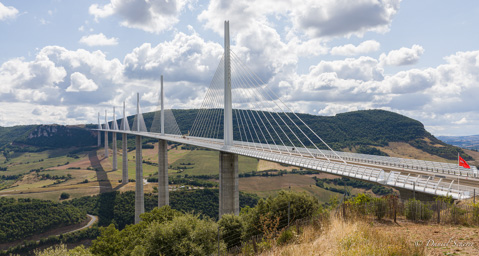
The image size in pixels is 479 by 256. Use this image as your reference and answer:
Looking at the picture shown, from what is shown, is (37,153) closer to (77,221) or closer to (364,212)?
(77,221)

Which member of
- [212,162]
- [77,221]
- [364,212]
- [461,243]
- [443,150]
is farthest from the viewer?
[212,162]

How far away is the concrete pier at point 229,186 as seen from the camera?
109 ft

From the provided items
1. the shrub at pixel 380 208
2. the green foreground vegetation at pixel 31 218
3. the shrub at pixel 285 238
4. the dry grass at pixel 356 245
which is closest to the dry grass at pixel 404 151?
the shrub at pixel 380 208

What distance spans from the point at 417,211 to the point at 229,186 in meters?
22.5

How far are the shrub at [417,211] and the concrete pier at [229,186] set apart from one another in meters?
21.2

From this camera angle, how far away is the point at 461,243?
967 cm

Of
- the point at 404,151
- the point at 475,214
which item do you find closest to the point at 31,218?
the point at 475,214

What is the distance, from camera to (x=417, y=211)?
13.6 metres

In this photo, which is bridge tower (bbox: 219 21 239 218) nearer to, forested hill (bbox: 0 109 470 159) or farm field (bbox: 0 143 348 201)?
farm field (bbox: 0 143 348 201)

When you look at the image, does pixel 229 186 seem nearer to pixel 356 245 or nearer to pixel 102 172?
pixel 356 245

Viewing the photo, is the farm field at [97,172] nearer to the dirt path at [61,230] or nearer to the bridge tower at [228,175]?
the dirt path at [61,230]

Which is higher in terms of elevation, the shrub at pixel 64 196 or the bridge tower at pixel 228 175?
the bridge tower at pixel 228 175

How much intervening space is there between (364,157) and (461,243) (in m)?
17.3

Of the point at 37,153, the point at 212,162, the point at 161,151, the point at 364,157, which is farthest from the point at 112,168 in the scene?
the point at 364,157
